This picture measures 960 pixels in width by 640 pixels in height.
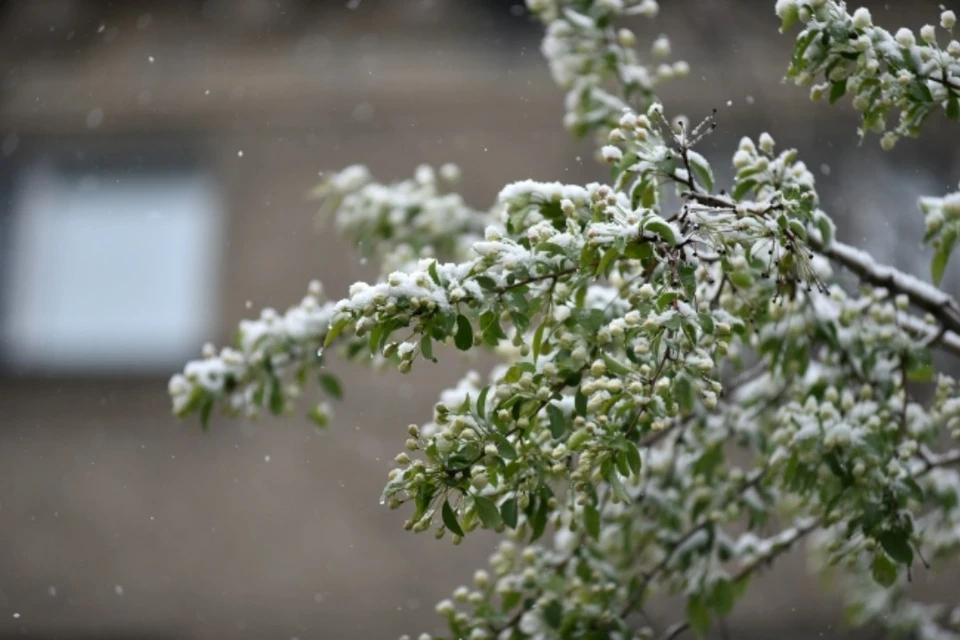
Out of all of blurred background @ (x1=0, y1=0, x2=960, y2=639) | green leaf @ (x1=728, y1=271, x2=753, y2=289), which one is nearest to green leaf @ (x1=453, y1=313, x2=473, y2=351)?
green leaf @ (x1=728, y1=271, x2=753, y2=289)

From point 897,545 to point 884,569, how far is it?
0.07 meters

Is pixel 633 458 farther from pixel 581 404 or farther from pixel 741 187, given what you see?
pixel 741 187

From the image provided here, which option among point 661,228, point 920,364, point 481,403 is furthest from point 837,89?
point 481,403

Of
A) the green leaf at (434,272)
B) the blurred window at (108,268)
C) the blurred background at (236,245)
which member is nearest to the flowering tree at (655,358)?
the green leaf at (434,272)

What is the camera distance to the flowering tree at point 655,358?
164cm

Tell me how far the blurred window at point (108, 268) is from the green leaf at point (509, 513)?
13.3 ft

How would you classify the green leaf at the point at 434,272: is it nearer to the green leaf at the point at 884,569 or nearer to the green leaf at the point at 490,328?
the green leaf at the point at 490,328

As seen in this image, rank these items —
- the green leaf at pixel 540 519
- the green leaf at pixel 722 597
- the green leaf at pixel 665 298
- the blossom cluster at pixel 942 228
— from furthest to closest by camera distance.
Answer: the green leaf at pixel 722 597, the blossom cluster at pixel 942 228, the green leaf at pixel 540 519, the green leaf at pixel 665 298

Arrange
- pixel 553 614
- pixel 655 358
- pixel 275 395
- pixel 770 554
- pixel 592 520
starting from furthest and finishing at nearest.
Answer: pixel 275 395, pixel 770 554, pixel 553 614, pixel 592 520, pixel 655 358

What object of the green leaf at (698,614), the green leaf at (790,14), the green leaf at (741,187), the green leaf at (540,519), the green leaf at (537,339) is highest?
the green leaf at (790,14)

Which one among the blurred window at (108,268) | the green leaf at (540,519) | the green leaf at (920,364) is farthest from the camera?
the blurred window at (108,268)

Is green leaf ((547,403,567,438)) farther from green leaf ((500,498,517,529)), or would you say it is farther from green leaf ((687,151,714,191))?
green leaf ((687,151,714,191))

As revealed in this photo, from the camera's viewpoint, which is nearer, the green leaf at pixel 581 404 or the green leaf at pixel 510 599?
the green leaf at pixel 581 404

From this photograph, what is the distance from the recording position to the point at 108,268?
19.3ft
